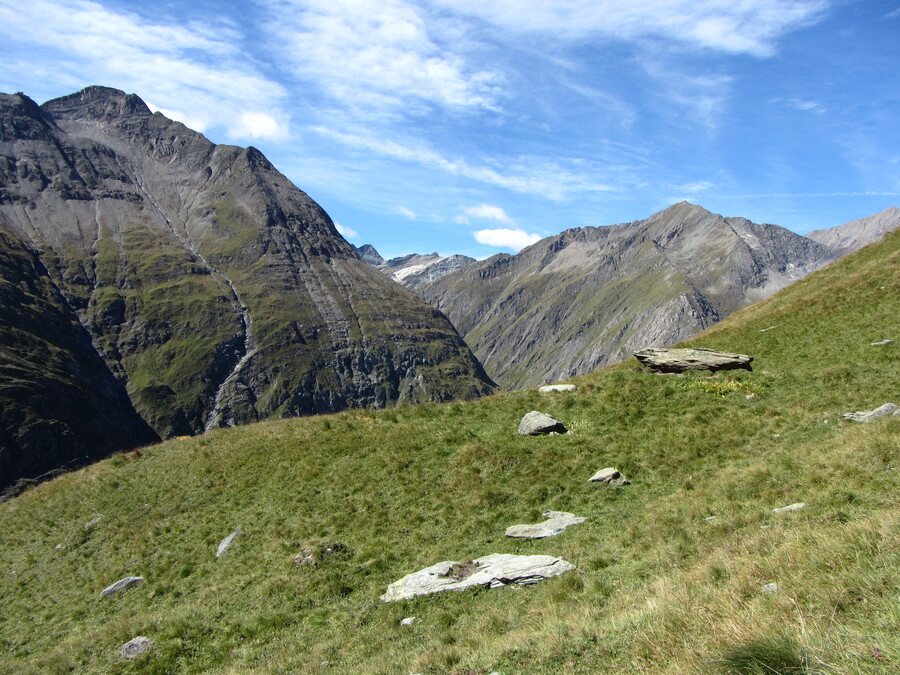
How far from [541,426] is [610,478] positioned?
226 inches

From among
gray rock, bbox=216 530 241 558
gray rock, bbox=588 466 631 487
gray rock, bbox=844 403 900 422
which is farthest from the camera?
gray rock, bbox=216 530 241 558

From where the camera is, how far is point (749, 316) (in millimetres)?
46000

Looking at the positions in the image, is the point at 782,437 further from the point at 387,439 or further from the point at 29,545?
the point at 29,545

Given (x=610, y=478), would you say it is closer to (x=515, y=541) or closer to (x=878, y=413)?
(x=515, y=541)

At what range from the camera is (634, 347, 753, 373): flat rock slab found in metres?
29.6

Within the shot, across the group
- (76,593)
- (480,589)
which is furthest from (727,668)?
(76,593)

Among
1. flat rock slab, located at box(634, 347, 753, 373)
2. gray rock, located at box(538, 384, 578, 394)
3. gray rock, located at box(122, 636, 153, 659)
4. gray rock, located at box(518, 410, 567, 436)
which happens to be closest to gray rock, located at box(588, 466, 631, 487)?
gray rock, located at box(518, 410, 567, 436)

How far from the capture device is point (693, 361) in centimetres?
3039

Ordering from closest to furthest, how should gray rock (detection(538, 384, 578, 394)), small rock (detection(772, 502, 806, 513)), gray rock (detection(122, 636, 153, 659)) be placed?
small rock (detection(772, 502, 806, 513)) < gray rock (detection(122, 636, 153, 659)) < gray rock (detection(538, 384, 578, 394))

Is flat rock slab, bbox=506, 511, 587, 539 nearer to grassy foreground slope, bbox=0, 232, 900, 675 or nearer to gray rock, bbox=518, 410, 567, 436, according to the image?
grassy foreground slope, bbox=0, 232, 900, 675

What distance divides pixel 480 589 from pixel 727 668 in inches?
347

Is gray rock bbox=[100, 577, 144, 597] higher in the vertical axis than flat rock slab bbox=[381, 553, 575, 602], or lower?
lower

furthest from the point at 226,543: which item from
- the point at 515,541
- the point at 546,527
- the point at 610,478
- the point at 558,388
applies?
the point at 558,388

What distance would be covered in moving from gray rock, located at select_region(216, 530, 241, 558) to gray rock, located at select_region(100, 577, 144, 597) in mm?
3048
